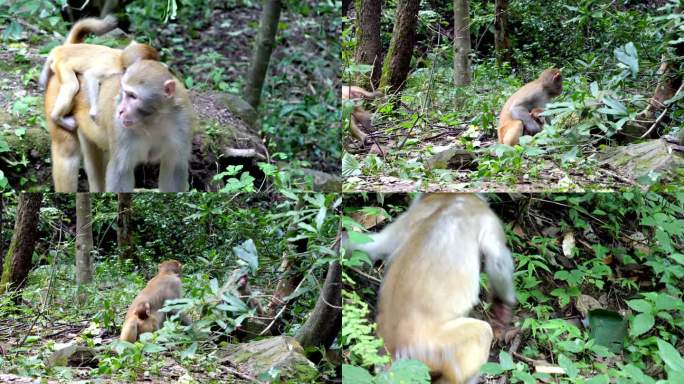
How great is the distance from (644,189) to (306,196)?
1.76 m

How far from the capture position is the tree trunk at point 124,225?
3560 millimetres

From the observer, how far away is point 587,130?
132 inches

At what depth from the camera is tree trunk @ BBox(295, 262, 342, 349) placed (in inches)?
155

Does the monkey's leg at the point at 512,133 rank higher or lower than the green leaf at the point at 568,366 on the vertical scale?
higher

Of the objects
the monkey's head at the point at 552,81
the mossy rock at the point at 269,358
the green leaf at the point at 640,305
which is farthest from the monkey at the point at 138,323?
the green leaf at the point at 640,305

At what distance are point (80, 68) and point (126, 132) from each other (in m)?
0.38

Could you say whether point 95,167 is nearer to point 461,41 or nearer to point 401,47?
point 401,47

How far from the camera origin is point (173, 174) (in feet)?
11.7

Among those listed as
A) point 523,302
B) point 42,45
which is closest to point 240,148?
point 42,45

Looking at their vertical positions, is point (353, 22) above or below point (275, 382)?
above

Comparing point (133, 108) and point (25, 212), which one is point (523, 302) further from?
point (25, 212)

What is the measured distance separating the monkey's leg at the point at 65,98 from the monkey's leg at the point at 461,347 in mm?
2071

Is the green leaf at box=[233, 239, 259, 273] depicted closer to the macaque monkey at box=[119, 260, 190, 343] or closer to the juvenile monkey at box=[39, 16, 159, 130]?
the macaque monkey at box=[119, 260, 190, 343]

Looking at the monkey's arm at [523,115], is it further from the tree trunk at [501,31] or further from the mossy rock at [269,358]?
the mossy rock at [269,358]
